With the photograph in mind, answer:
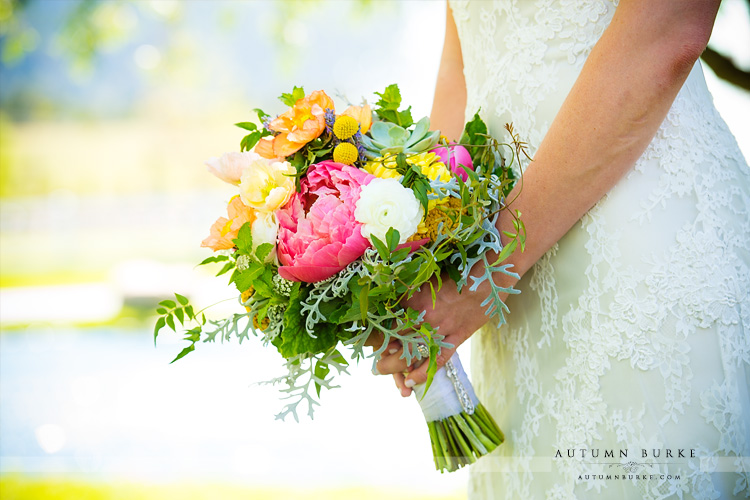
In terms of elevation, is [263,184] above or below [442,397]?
above

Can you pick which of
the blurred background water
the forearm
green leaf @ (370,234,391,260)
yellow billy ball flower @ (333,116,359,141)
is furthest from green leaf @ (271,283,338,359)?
the forearm

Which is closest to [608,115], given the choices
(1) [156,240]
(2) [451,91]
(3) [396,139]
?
(3) [396,139]

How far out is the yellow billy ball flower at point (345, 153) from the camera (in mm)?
1215

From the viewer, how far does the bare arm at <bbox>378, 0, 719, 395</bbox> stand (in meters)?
1.11

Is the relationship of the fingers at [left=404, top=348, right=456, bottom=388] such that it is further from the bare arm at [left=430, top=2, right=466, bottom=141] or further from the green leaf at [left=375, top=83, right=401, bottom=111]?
the bare arm at [left=430, top=2, right=466, bottom=141]

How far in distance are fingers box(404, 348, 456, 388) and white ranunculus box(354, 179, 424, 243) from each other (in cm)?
30

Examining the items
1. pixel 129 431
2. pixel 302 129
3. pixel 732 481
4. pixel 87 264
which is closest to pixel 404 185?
pixel 302 129

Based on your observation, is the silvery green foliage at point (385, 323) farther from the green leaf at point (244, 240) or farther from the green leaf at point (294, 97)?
the green leaf at point (294, 97)

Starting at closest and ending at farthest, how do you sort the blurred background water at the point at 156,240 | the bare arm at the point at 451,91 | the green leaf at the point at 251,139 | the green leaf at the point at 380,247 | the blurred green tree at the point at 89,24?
1. the green leaf at the point at 380,247
2. the green leaf at the point at 251,139
3. the bare arm at the point at 451,91
4. the blurred background water at the point at 156,240
5. the blurred green tree at the point at 89,24

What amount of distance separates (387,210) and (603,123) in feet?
1.51

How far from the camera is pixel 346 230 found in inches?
44.3

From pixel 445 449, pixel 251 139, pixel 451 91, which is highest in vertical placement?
pixel 451 91

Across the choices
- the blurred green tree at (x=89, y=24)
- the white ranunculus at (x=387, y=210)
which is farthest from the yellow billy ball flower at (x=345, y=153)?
the blurred green tree at (x=89, y=24)

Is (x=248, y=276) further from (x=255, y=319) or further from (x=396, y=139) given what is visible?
(x=396, y=139)
